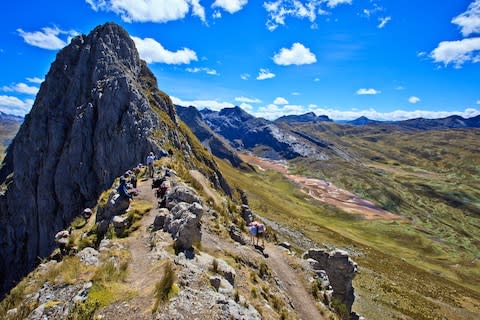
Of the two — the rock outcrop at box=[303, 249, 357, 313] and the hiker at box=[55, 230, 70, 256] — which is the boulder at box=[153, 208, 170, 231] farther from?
the rock outcrop at box=[303, 249, 357, 313]

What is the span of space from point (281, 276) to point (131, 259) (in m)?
13.6

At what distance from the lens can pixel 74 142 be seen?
64438 mm

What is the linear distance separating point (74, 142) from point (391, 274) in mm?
81190

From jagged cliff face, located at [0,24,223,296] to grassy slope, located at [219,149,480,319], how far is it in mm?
46191

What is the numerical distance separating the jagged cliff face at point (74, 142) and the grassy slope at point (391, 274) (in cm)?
4619

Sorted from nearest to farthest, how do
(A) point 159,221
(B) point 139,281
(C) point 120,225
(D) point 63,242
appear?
(B) point 139,281 < (A) point 159,221 < (C) point 120,225 < (D) point 63,242

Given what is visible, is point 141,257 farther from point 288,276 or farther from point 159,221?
point 288,276

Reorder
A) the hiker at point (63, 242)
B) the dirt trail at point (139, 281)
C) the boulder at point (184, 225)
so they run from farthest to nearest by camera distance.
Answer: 1. the hiker at point (63, 242)
2. the boulder at point (184, 225)
3. the dirt trail at point (139, 281)

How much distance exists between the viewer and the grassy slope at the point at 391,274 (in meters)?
60.5

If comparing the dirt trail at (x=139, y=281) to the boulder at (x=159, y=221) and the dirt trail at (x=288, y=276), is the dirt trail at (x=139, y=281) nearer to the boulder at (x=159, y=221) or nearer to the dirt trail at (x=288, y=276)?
the boulder at (x=159, y=221)

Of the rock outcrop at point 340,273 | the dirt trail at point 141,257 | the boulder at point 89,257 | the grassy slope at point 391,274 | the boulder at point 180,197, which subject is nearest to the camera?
the dirt trail at point 141,257

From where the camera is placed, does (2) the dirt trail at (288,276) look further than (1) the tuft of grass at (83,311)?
Yes

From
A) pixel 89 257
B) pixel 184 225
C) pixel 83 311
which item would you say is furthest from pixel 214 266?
pixel 89 257

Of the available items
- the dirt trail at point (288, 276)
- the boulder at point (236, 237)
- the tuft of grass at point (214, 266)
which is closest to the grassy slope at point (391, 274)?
the dirt trail at point (288, 276)
